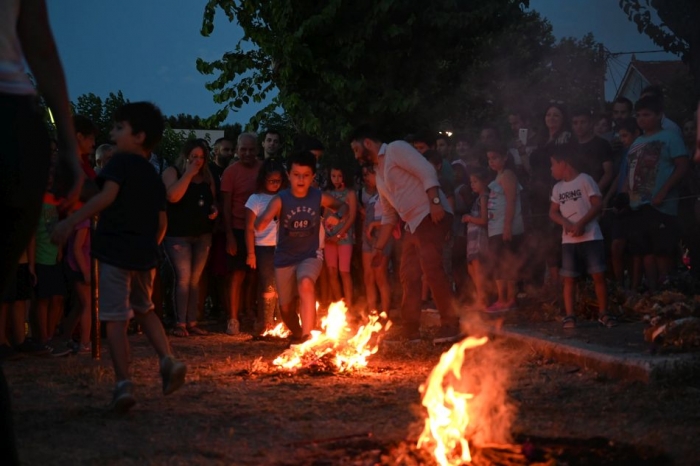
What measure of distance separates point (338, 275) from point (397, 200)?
3.04 m

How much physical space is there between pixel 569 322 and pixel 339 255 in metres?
4.02

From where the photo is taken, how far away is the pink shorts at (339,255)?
11.6 meters

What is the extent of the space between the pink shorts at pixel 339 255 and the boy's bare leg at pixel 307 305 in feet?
10.3

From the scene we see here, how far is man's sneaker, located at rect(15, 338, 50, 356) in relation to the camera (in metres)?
8.29

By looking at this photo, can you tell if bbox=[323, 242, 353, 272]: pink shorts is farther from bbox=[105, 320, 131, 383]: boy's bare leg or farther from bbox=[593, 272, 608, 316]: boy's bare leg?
bbox=[105, 320, 131, 383]: boy's bare leg

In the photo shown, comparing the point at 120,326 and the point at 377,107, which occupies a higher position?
the point at 377,107

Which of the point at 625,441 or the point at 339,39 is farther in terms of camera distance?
the point at 339,39

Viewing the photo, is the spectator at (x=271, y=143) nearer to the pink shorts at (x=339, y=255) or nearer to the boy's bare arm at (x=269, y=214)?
the pink shorts at (x=339, y=255)

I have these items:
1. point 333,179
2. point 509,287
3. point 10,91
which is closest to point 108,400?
point 10,91

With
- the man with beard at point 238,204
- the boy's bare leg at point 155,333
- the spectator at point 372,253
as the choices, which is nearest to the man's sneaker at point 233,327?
the man with beard at point 238,204

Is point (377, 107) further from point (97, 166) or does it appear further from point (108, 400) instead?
point (108, 400)

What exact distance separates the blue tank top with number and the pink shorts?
110 inches

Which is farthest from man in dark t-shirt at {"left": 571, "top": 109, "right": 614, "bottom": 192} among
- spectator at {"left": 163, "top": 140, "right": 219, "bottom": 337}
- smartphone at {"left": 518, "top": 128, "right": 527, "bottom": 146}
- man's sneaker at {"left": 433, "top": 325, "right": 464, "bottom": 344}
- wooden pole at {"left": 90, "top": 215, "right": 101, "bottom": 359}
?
wooden pole at {"left": 90, "top": 215, "right": 101, "bottom": 359}

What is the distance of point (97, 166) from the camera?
11023mm
